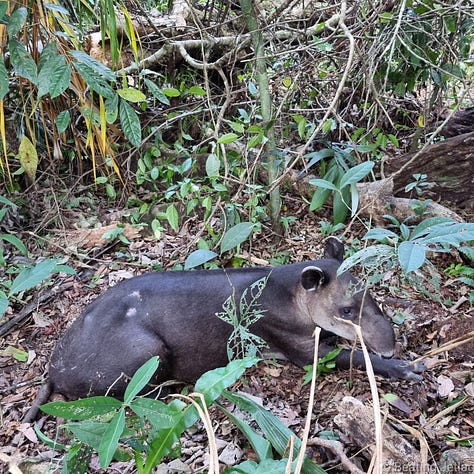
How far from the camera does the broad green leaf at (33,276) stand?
2.66 m

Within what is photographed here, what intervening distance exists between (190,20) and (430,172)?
11.3ft

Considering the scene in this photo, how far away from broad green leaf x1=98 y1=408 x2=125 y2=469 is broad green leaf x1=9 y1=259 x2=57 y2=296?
1.04 metres

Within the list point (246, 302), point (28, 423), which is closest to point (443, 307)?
point (246, 302)

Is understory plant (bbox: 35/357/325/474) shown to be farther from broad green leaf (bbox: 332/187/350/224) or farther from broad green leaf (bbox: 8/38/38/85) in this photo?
broad green leaf (bbox: 332/187/350/224)

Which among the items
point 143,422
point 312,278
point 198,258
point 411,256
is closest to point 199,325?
point 198,258

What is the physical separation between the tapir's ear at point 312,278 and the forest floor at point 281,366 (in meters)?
0.64

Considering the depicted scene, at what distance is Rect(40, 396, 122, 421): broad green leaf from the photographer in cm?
196

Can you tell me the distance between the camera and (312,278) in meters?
3.79

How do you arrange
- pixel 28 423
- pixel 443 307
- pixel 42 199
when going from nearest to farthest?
pixel 28 423
pixel 443 307
pixel 42 199

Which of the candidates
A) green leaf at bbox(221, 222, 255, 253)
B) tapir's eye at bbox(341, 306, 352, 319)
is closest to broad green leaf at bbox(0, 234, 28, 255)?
green leaf at bbox(221, 222, 255, 253)

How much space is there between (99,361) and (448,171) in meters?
3.84

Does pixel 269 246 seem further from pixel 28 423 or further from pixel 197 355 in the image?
pixel 28 423

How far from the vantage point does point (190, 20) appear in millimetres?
6602

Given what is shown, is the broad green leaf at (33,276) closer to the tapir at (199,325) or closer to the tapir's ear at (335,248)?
the tapir at (199,325)
